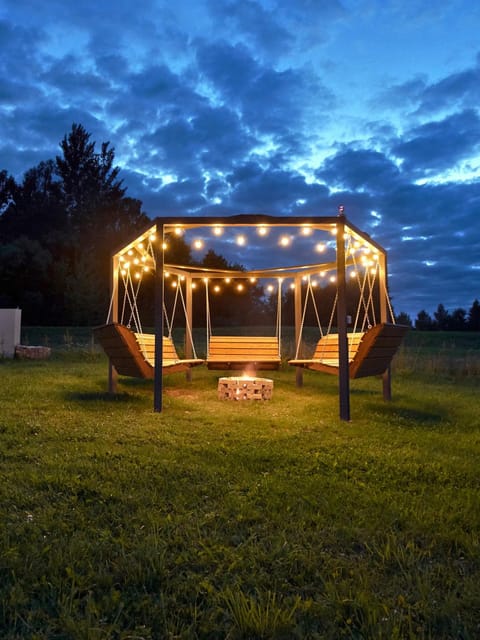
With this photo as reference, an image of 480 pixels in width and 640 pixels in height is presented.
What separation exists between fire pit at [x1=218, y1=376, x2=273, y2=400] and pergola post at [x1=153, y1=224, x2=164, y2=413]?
1009mm

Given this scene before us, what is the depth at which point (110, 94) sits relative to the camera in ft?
51.9

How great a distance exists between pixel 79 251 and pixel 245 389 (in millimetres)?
21969

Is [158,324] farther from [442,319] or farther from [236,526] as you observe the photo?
[442,319]

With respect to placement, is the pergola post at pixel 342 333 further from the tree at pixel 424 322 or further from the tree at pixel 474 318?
the tree at pixel 474 318

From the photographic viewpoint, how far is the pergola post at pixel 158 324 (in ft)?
16.8

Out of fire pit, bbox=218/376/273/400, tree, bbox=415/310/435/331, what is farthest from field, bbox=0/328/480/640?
tree, bbox=415/310/435/331

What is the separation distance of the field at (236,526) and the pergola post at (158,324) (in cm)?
35

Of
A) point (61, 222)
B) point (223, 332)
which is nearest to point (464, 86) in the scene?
point (223, 332)

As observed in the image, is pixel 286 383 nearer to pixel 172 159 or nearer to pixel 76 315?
pixel 172 159

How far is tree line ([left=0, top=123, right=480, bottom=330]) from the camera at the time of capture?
23344 mm

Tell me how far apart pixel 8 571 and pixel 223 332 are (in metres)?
22.3

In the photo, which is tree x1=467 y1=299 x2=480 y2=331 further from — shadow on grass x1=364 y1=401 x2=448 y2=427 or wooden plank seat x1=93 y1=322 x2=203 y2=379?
wooden plank seat x1=93 y1=322 x2=203 y2=379

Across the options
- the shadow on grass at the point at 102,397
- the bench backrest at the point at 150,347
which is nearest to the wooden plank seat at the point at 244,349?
the bench backrest at the point at 150,347

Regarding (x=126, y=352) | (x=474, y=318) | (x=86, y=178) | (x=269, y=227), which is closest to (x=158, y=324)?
(x=126, y=352)
